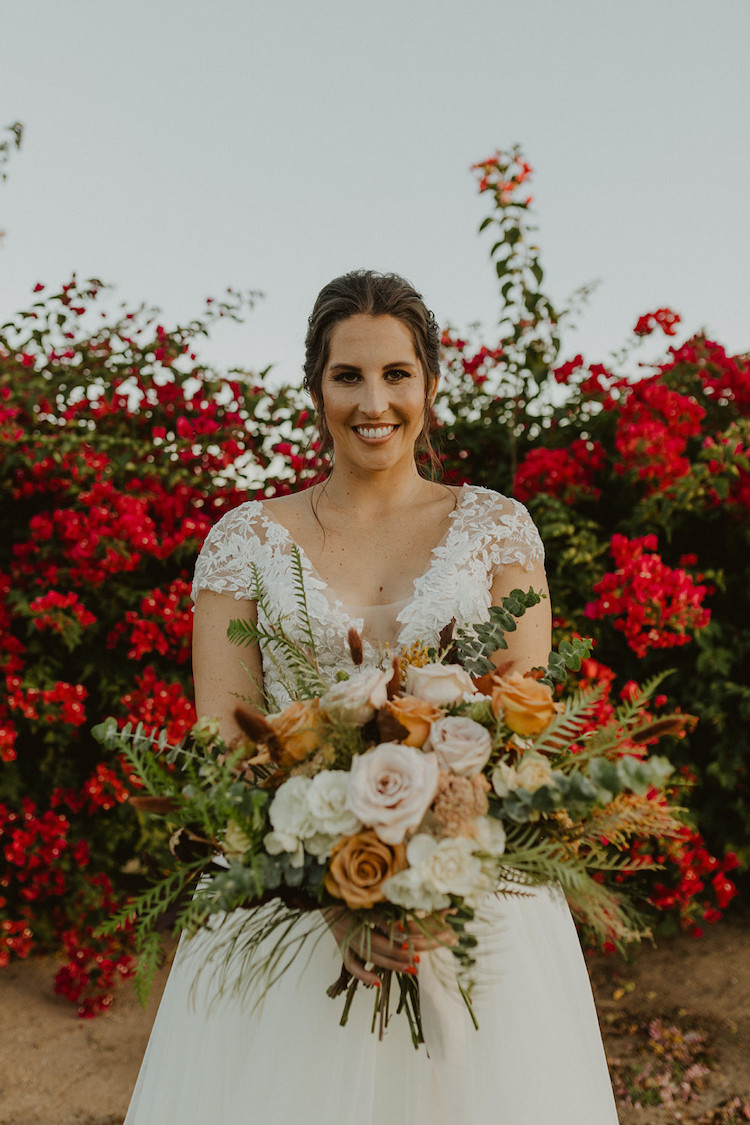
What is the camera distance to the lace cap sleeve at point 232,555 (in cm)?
250

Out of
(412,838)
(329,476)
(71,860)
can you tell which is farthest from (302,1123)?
(71,860)

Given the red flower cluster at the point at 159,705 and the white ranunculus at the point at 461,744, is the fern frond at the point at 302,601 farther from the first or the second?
the red flower cluster at the point at 159,705

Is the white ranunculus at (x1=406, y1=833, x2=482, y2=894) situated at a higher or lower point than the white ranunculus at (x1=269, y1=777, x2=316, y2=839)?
lower

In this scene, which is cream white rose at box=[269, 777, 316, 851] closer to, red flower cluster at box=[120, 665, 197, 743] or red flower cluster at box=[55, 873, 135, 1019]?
red flower cluster at box=[120, 665, 197, 743]

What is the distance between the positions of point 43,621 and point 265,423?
137cm

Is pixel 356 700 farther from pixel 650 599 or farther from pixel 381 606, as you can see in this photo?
pixel 650 599

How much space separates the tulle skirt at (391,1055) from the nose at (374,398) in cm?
132

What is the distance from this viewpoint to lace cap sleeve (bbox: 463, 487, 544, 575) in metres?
2.56

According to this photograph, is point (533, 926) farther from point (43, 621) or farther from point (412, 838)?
point (43, 621)

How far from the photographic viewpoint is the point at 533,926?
6.68ft

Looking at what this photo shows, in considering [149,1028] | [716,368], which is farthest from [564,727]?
[149,1028]

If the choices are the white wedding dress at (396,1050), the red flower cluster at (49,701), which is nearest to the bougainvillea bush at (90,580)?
the red flower cluster at (49,701)

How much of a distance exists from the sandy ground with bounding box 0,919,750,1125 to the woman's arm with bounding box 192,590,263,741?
1930 mm

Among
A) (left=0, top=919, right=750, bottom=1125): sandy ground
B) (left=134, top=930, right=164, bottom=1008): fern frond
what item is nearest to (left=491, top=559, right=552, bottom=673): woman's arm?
(left=134, top=930, right=164, bottom=1008): fern frond
